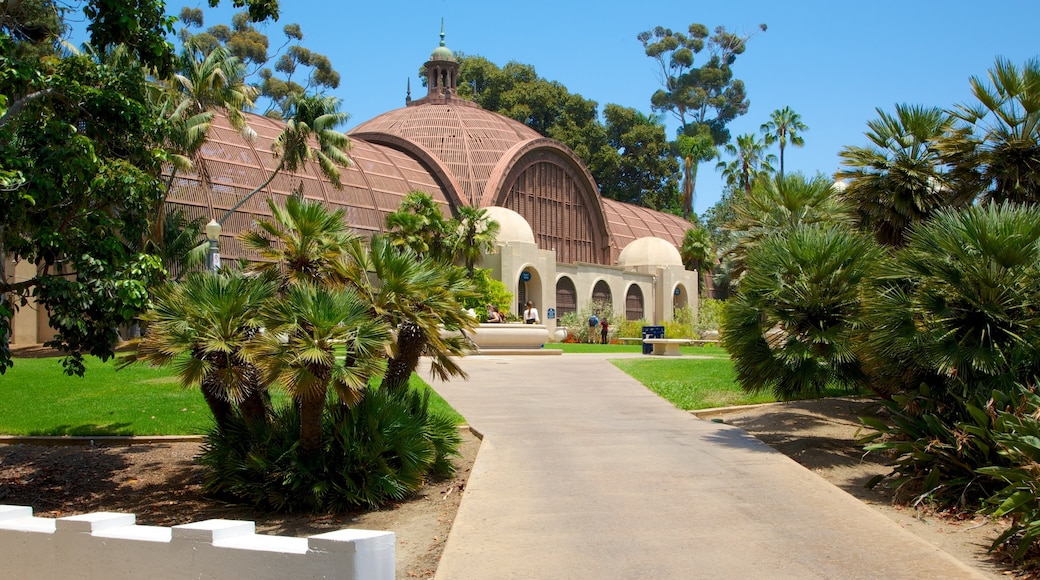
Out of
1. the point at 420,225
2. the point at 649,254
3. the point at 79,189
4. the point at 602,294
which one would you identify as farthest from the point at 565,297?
the point at 79,189

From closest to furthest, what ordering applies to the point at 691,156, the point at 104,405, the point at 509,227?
1. the point at 104,405
2. the point at 509,227
3. the point at 691,156

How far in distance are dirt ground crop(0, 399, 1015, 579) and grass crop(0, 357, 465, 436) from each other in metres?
0.60

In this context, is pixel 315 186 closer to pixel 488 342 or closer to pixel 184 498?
pixel 488 342

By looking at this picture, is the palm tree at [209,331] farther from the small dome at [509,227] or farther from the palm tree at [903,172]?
the small dome at [509,227]

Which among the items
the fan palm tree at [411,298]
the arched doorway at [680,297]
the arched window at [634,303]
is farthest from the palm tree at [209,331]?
the arched doorway at [680,297]

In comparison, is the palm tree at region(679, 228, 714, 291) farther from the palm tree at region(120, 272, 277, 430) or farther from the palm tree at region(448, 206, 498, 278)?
the palm tree at region(120, 272, 277, 430)

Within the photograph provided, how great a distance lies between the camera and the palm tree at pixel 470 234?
135ft

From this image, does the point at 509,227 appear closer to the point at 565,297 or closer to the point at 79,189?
the point at 565,297

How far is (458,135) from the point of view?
52.9 metres

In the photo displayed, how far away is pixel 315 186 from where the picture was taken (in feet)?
134

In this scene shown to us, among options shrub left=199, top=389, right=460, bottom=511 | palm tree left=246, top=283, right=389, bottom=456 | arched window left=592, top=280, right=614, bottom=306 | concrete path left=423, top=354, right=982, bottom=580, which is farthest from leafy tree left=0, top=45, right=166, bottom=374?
arched window left=592, top=280, right=614, bottom=306

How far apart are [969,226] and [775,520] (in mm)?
4233

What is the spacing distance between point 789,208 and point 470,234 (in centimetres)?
2617

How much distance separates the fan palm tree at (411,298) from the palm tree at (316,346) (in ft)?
1.82
